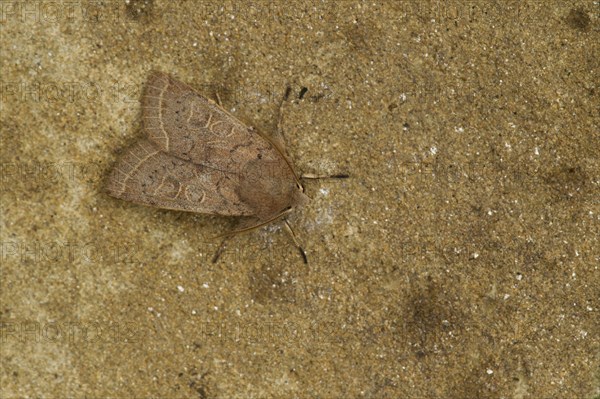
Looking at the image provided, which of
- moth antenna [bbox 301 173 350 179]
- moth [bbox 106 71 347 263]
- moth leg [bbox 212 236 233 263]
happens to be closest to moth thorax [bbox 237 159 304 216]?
moth [bbox 106 71 347 263]

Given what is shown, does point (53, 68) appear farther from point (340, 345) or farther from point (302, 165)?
point (340, 345)

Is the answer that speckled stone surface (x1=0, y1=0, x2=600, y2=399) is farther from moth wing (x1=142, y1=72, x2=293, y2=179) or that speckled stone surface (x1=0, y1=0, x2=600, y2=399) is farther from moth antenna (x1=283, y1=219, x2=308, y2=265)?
moth wing (x1=142, y1=72, x2=293, y2=179)

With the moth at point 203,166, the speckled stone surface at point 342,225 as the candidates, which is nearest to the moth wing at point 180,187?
the moth at point 203,166

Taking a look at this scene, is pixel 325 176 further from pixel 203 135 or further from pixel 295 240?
pixel 203 135

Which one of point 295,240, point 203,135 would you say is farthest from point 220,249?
point 203,135

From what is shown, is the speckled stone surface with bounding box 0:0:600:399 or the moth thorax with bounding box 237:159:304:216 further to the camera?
the speckled stone surface with bounding box 0:0:600:399

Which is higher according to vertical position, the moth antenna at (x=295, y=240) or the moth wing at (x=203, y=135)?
the moth wing at (x=203, y=135)

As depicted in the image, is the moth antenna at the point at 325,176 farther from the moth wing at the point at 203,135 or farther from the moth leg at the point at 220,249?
the moth leg at the point at 220,249
